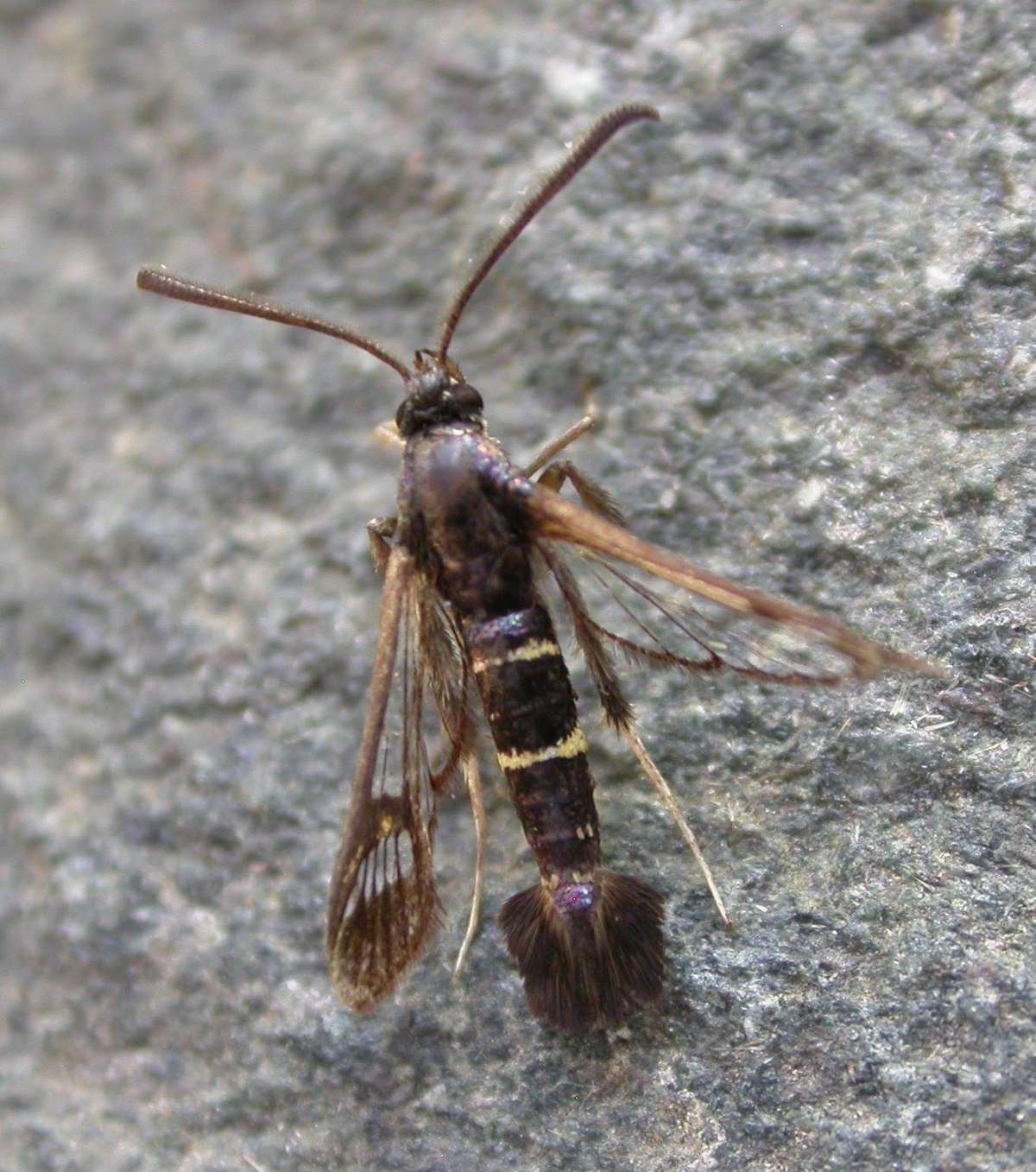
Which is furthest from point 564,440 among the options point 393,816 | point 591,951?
point 591,951

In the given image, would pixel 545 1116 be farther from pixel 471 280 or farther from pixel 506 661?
pixel 471 280

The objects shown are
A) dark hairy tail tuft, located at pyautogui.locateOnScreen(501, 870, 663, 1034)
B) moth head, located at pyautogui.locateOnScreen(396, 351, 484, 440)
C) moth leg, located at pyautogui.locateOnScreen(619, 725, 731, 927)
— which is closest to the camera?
dark hairy tail tuft, located at pyautogui.locateOnScreen(501, 870, 663, 1034)

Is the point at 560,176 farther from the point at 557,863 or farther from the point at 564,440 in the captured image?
the point at 557,863

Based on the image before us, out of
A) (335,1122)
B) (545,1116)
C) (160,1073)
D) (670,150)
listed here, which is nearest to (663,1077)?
(545,1116)

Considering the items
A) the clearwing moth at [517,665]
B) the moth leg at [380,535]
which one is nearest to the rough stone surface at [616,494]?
the clearwing moth at [517,665]

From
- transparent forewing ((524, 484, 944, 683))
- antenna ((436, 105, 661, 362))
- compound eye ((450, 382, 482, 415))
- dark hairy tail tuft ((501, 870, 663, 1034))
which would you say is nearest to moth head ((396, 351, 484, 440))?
compound eye ((450, 382, 482, 415))

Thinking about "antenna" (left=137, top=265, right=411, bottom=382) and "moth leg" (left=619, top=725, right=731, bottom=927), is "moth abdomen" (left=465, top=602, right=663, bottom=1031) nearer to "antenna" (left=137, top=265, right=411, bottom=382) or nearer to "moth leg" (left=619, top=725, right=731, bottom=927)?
"moth leg" (left=619, top=725, right=731, bottom=927)

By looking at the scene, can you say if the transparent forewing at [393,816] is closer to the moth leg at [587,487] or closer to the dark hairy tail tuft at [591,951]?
the dark hairy tail tuft at [591,951]
